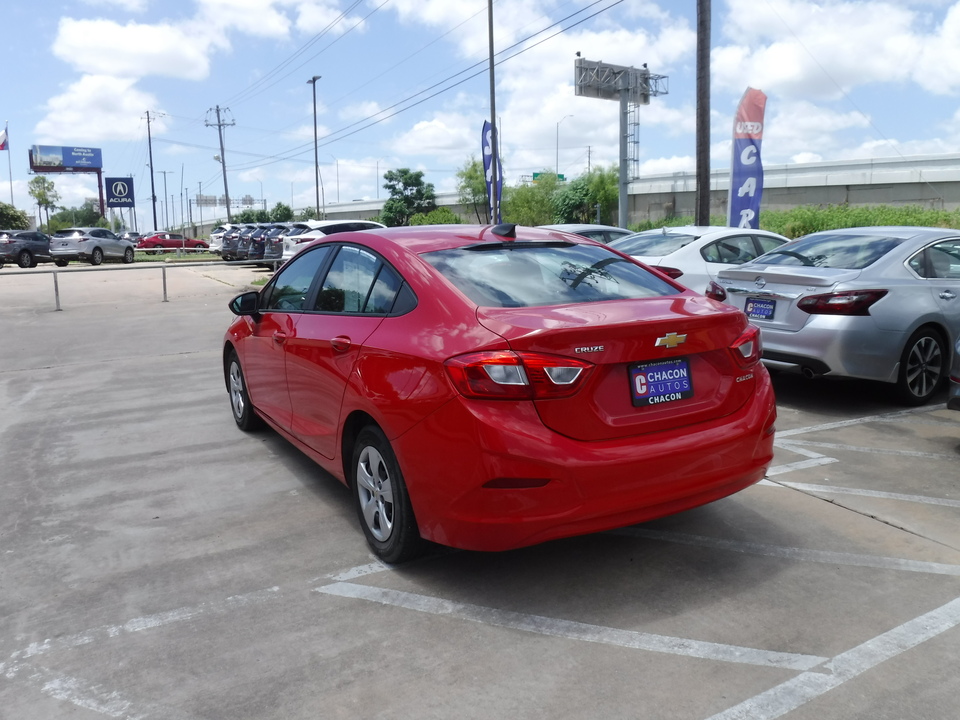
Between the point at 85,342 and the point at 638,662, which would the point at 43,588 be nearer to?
the point at 638,662

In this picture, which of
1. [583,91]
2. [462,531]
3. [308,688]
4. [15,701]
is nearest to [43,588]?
[15,701]

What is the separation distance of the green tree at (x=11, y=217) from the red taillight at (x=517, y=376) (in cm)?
9722

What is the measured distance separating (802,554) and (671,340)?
1338 millimetres

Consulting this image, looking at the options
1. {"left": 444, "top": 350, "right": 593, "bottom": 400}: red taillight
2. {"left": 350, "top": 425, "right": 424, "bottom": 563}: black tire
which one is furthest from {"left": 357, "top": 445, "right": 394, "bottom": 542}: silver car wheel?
{"left": 444, "top": 350, "right": 593, "bottom": 400}: red taillight

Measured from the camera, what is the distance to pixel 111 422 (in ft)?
23.2

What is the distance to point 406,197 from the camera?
8056 centimetres

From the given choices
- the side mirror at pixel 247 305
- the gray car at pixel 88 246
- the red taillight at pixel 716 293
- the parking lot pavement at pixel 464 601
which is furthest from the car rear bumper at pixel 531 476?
the gray car at pixel 88 246

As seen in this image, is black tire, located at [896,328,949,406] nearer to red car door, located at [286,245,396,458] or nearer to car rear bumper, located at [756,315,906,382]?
car rear bumper, located at [756,315,906,382]

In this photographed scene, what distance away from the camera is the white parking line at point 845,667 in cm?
275

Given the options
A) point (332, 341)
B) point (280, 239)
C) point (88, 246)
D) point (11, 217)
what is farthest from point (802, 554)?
point (11, 217)

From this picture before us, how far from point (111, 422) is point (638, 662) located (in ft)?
18.1

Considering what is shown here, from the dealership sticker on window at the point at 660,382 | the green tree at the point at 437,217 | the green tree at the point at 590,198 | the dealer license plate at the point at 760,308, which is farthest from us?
the green tree at the point at 437,217

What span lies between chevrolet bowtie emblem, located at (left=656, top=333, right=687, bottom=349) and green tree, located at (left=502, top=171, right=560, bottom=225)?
66.1 metres

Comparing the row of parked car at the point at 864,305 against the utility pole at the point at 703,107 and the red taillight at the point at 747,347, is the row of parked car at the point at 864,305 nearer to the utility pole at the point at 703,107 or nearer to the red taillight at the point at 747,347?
the red taillight at the point at 747,347
